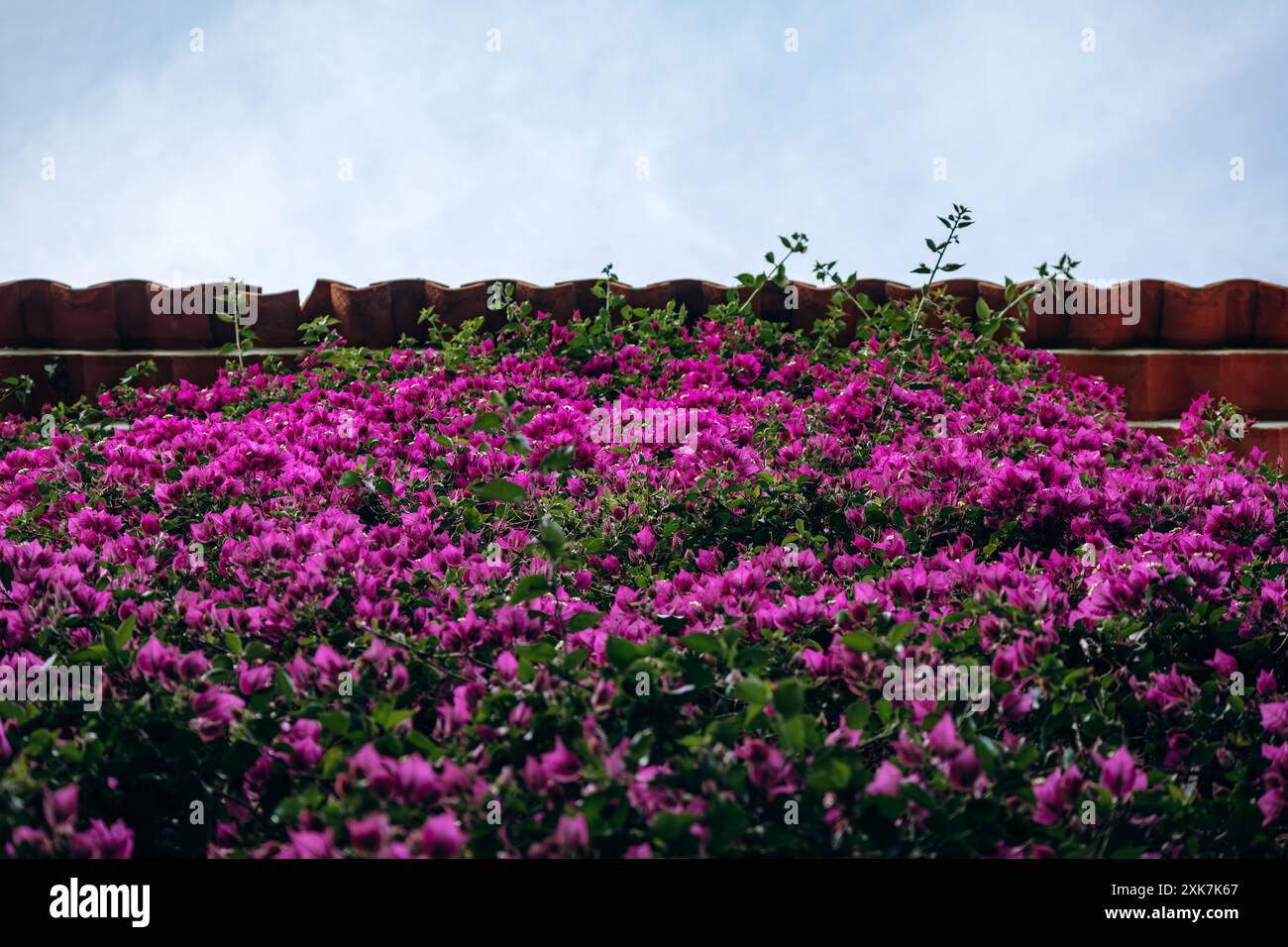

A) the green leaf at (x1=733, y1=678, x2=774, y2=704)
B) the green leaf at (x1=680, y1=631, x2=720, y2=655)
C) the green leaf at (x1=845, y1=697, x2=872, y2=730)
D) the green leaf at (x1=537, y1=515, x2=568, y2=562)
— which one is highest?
the green leaf at (x1=537, y1=515, x2=568, y2=562)

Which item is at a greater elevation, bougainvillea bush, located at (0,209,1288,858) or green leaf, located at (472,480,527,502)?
green leaf, located at (472,480,527,502)

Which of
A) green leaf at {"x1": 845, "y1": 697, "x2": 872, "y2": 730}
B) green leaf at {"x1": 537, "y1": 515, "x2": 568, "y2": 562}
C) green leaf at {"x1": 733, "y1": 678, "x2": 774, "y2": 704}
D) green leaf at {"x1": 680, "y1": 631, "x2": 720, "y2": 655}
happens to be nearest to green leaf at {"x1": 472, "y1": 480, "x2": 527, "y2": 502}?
green leaf at {"x1": 537, "y1": 515, "x2": 568, "y2": 562}

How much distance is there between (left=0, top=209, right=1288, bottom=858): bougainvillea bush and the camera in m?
1.41

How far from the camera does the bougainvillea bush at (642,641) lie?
55.4 inches

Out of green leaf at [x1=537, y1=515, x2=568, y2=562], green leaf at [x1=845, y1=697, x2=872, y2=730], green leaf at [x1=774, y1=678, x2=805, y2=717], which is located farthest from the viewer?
green leaf at [x1=537, y1=515, x2=568, y2=562]

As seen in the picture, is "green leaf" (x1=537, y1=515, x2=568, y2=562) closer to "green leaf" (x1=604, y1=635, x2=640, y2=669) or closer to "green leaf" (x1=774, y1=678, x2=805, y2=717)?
"green leaf" (x1=604, y1=635, x2=640, y2=669)

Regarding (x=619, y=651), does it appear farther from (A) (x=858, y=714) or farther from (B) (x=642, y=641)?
(A) (x=858, y=714)

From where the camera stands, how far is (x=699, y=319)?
566 centimetres

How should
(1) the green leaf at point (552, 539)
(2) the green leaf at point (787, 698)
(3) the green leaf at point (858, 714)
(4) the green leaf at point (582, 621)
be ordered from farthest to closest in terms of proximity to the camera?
(4) the green leaf at point (582, 621), (1) the green leaf at point (552, 539), (3) the green leaf at point (858, 714), (2) the green leaf at point (787, 698)

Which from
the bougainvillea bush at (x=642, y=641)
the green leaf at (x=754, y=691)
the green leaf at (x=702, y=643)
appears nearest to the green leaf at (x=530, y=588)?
the bougainvillea bush at (x=642, y=641)

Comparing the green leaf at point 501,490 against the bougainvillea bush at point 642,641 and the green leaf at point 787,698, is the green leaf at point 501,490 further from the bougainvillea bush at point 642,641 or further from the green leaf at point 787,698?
the green leaf at point 787,698

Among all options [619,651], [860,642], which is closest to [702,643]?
[619,651]
